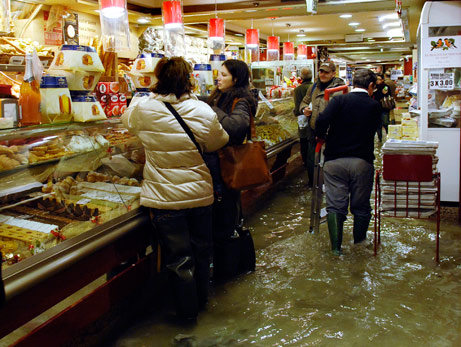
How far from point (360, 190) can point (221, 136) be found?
1746mm

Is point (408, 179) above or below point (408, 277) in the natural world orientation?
above

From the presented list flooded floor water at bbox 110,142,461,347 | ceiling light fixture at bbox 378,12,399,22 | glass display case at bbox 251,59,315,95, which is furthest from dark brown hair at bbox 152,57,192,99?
ceiling light fixture at bbox 378,12,399,22

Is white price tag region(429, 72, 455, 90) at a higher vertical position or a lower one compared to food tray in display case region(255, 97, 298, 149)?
higher

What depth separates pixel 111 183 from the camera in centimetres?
344

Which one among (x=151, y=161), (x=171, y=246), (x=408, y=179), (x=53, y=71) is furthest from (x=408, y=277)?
(x=53, y=71)

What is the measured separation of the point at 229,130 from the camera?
3568mm

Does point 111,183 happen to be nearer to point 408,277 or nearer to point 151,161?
point 151,161

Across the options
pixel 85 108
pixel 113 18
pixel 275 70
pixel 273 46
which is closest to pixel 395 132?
pixel 113 18

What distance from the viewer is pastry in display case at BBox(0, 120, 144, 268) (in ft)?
9.23

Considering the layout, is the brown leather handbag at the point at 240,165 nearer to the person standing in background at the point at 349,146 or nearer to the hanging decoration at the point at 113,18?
the person standing in background at the point at 349,146

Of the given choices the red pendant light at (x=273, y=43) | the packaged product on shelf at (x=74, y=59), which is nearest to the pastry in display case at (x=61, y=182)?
the packaged product on shelf at (x=74, y=59)

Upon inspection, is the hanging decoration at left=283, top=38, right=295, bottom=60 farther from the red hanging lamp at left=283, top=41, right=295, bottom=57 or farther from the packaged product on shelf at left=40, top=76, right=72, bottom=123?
the packaged product on shelf at left=40, top=76, right=72, bottom=123

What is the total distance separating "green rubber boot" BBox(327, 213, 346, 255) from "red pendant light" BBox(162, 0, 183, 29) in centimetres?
411

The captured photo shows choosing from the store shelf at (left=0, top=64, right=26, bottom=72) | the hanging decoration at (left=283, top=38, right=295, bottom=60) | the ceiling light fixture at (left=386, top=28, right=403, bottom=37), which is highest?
the ceiling light fixture at (left=386, top=28, right=403, bottom=37)
